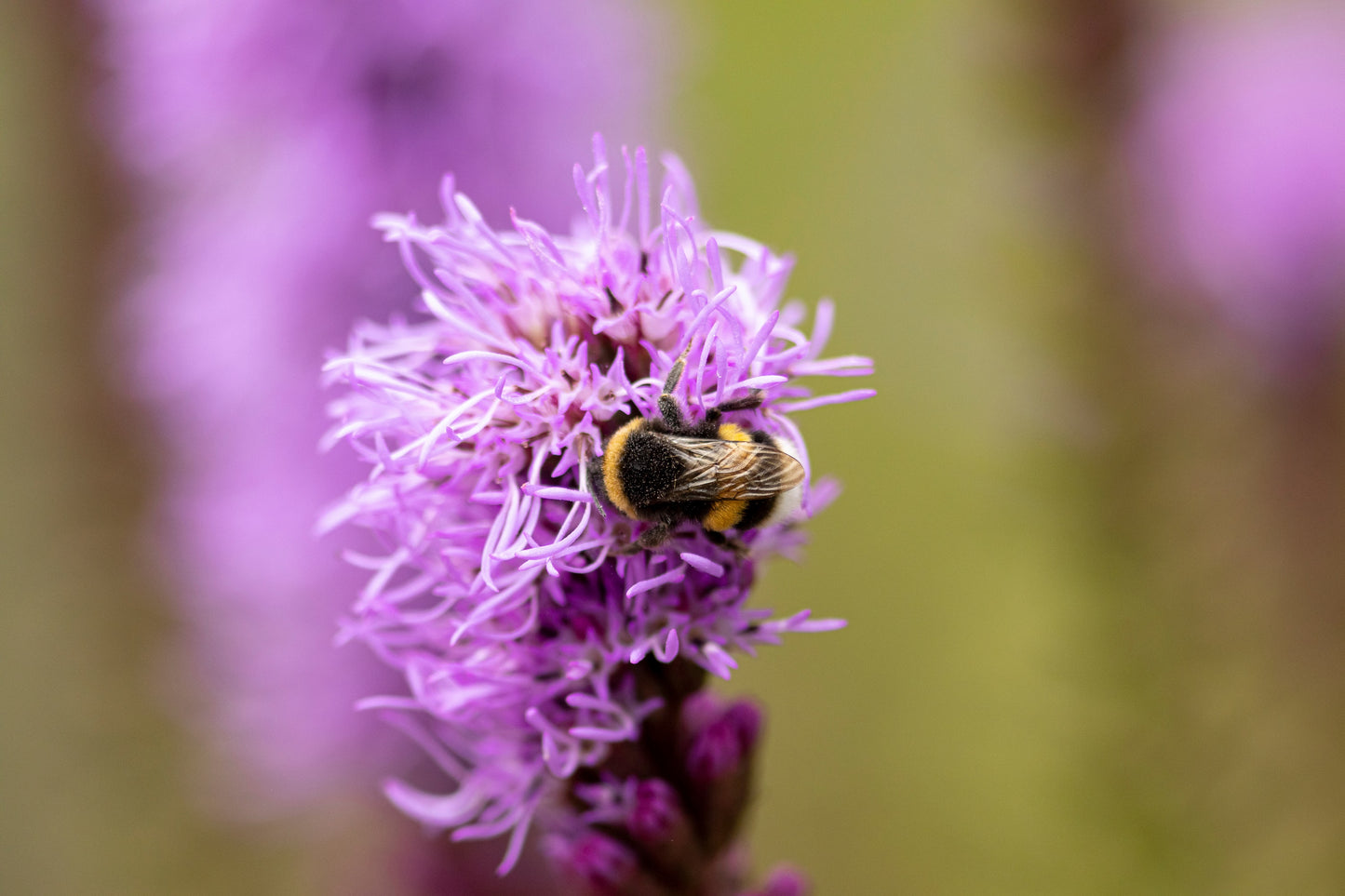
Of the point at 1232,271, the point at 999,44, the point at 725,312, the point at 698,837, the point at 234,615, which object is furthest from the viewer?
the point at 234,615

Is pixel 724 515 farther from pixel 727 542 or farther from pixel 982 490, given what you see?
pixel 982 490

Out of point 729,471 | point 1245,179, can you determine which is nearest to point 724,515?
point 729,471

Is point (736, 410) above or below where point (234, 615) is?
above

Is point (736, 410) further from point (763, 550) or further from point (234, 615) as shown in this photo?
point (234, 615)

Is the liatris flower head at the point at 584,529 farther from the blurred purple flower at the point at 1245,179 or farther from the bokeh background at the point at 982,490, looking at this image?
the blurred purple flower at the point at 1245,179

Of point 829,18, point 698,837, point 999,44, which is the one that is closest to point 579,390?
point 698,837

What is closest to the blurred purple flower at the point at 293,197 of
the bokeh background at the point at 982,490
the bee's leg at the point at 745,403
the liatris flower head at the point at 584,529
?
the bokeh background at the point at 982,490

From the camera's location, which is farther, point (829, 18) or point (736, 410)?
point (829, 18)
